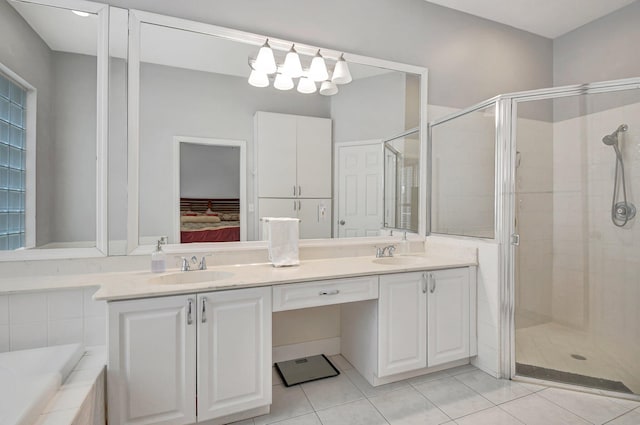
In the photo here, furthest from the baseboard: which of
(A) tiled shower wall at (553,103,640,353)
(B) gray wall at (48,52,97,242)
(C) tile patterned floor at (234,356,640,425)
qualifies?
(A) tiled shower wall at (553,103,640,353)

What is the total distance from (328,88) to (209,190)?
113 centimetres

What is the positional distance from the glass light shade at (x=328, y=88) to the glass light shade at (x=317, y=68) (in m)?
0.05

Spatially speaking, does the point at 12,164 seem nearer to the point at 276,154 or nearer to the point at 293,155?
the point at 276,154

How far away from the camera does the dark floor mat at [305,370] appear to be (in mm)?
2086

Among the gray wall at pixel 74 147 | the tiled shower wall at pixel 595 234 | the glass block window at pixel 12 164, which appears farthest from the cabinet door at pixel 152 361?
the tiled shower wall at pixel 595 234

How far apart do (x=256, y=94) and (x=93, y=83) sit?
0.92 metres

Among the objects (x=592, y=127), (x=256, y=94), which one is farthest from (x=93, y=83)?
(x=592, y=127)

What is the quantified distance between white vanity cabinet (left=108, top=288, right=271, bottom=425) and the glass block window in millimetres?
792

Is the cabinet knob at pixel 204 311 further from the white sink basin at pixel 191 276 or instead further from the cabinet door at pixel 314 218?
the cabinet door at pixel 314 218

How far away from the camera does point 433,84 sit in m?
2.73

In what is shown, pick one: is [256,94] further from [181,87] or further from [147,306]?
[147,306]

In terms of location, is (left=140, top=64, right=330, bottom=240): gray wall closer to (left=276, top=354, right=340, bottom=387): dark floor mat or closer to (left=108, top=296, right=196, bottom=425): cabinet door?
(left=108, top=296, right=196, bottom=425): cabinet door

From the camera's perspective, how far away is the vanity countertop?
1476mm

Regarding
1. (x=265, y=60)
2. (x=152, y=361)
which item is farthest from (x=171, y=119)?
(x=152, y=361)
